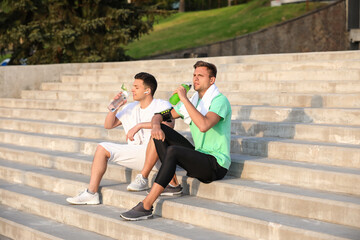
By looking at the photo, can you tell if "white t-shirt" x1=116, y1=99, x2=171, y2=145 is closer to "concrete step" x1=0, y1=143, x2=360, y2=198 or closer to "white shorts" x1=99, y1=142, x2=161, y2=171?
"white shorts" x1=99, y1=142, x2=161, y2=171

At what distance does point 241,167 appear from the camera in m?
5.74

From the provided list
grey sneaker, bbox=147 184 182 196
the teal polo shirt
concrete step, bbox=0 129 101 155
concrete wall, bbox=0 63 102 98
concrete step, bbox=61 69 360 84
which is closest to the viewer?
the teal polo shirt

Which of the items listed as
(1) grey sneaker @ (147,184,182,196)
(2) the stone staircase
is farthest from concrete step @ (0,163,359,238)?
(1) grey sneaker @ (147,184,182,196)

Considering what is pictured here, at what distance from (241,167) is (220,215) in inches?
38.2

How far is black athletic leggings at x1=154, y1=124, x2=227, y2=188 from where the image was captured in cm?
504

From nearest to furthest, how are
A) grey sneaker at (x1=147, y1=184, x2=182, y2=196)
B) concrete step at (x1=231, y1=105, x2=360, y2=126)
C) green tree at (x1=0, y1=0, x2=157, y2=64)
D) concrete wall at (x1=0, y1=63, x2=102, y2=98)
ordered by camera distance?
grey sneaker at (x1=147, y1=184, x2=182, y2=196) → concrete step at (x1=231, y1=105, x2=360, y2=126) → concrete wall at (x1=0, y1=63, x2=102, y2=98) → green tree at (x1=0, y1=0, x2=157, y2=64)

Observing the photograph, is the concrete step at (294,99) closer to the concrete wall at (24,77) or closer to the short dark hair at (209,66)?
the short dark hair at (209,66)

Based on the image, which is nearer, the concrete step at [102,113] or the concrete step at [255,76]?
the concrete step at [102,113]

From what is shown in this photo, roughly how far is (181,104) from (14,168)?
3.22 metres

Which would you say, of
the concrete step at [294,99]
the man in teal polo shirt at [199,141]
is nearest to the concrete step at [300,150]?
the man in teal polo shirt at [199,141]

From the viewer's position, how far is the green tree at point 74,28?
622 inches

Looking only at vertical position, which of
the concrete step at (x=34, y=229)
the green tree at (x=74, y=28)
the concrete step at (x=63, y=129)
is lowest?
the concrete step at (x=34, y=229)

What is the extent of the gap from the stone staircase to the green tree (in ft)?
19.4

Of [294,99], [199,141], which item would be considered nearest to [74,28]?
[294,99]
